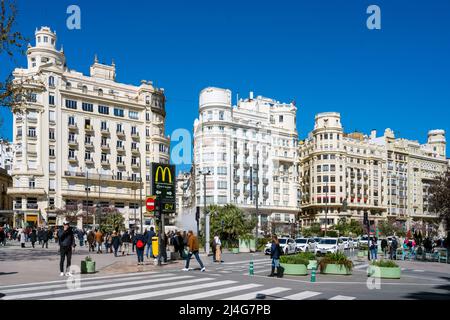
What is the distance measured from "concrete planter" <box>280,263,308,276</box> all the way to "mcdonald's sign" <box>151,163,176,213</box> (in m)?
6.72

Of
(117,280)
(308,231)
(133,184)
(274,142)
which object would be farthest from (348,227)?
(117,280)

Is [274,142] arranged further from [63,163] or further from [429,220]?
[429,220]

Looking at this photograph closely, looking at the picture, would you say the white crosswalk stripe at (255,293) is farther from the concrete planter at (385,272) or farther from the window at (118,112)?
the window at (118,112)

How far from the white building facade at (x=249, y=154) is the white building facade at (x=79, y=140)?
25.9 feet

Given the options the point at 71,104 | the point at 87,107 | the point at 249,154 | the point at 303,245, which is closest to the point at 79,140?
the point at 87,107

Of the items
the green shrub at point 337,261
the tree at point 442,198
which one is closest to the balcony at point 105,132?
the tree at point 442,198

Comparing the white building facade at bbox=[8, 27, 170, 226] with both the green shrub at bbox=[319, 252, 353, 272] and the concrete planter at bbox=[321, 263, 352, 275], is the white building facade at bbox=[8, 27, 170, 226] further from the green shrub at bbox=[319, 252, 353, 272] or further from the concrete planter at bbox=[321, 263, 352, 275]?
the concrete planter at bbox=[321, 263, 352, 275]

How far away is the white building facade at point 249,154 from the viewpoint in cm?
9012

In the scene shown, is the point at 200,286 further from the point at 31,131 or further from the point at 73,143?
the point at 73,143

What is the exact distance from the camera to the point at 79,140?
261ft

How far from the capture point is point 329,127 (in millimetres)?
106312

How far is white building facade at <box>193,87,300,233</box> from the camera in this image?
9012cm

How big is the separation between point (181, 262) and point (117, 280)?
28.1 feet

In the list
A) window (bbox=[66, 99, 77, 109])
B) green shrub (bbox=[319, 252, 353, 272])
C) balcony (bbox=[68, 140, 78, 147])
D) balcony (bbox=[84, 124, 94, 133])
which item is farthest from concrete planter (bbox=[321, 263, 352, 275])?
window (bbox=[66, 99, 77, 109])
